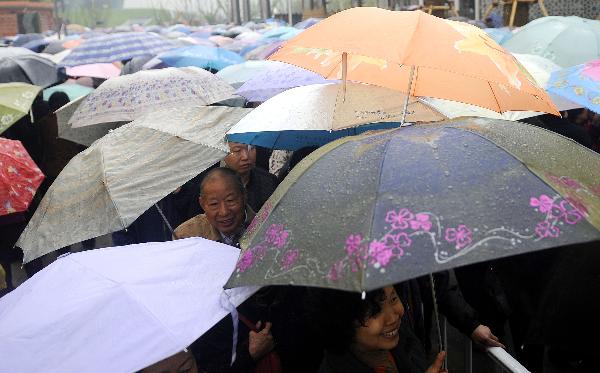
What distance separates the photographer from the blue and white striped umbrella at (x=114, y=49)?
7.44 m

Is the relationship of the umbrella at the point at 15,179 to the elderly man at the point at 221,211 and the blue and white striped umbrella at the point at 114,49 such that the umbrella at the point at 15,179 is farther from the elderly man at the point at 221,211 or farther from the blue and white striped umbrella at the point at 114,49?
the blue and white striped umbrella at the point at 114,49

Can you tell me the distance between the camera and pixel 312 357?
91.1 inches

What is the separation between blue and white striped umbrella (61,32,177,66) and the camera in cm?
744

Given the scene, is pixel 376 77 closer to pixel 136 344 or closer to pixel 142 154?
pixel 142 154

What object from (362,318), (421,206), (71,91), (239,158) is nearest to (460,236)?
(421,206)

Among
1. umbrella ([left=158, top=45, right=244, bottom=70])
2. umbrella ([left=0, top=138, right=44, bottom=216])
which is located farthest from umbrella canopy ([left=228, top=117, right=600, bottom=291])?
umbrella ([left=158, top=45, right=244, bottom=70])

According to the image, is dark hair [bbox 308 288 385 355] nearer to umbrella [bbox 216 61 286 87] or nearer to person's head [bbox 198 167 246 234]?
person's head [bbox 198 167 246 234]

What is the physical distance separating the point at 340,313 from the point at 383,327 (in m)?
0.15

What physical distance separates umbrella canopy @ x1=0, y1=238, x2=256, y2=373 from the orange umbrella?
1089 millimetres

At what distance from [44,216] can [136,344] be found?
148cm

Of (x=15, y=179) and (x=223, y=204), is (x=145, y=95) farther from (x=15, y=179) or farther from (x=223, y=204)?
(x=223, y=204)

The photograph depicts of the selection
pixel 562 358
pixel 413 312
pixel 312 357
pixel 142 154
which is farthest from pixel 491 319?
pixel 142 154

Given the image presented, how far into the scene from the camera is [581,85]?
3.79 m

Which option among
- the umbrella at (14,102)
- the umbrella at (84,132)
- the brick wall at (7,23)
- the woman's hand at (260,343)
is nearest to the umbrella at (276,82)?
the umbrella at (84,132)
